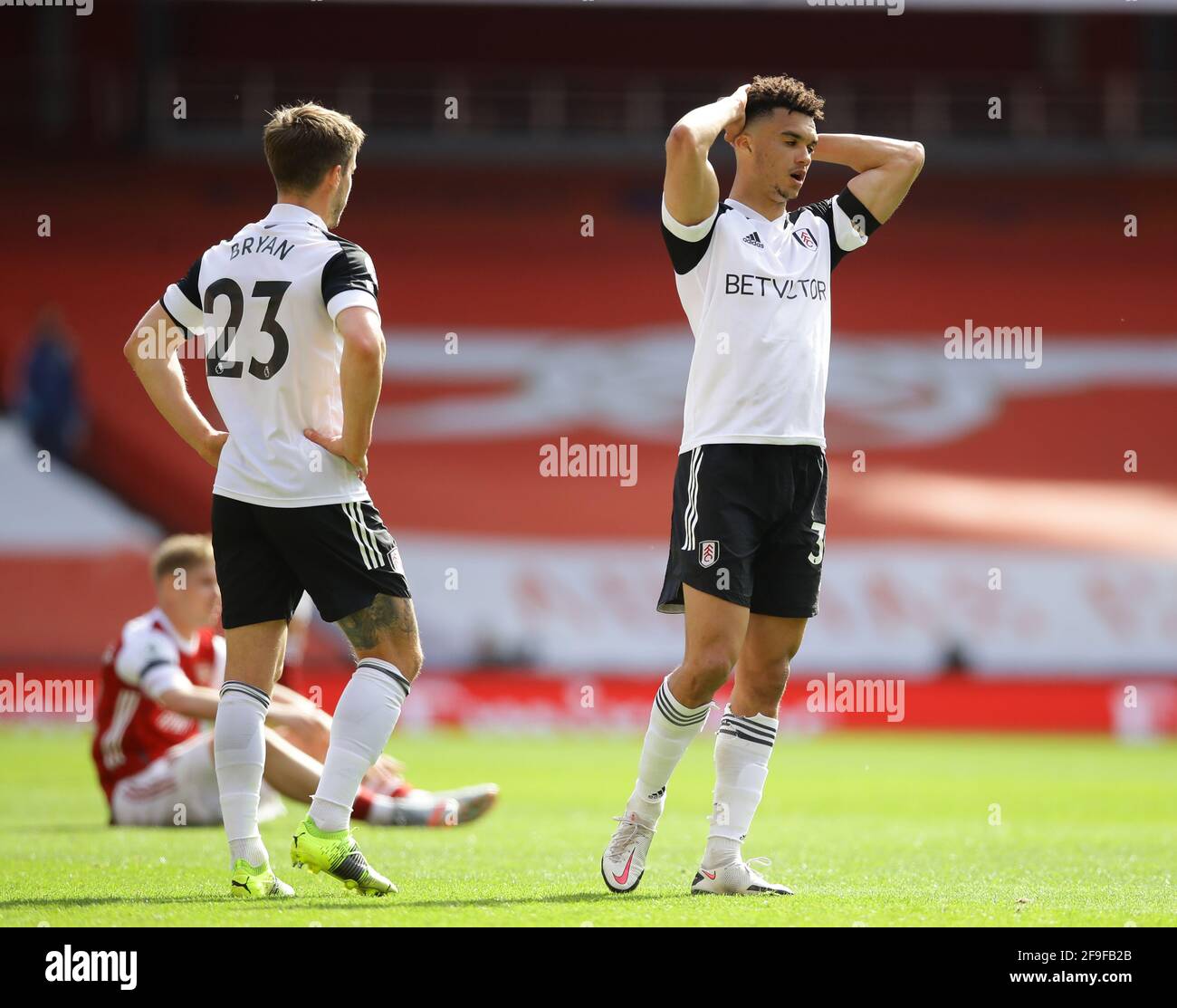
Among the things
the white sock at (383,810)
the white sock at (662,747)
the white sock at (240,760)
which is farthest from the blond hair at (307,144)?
the white sock at (383,810)

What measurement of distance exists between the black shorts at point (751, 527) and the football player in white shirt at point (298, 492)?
95cm

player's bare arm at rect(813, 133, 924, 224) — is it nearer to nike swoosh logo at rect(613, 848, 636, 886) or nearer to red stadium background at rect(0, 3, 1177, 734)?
nike swoosh logo at rect(613, 848, 636, 886)

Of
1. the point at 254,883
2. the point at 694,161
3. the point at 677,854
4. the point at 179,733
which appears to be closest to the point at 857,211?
the point at 694,161

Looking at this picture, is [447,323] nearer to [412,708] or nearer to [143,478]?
Answer: [143,478]

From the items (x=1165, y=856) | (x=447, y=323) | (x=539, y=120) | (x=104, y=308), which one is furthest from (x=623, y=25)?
(x=1165, y=856)

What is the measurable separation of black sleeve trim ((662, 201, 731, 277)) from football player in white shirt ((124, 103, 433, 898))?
1026 millimetres

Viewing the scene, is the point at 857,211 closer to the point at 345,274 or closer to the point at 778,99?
the point at 778,99

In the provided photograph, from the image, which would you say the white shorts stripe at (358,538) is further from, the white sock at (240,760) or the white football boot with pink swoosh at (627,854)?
the white football boot with pink swoosh at (627,854)

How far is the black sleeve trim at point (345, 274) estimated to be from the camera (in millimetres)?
4914

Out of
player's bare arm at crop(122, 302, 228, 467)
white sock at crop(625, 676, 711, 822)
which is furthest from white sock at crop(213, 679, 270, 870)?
white sock at crop(625, 676, 711, 822)

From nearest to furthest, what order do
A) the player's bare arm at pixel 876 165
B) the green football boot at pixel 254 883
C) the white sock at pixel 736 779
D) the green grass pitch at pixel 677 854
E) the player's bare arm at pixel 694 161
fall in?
the green grass pitch at pixel 677 854 → the green football boot at pixel 254 883 → the player's bare arm at pixel 694 161 → the white sock at pixel 736 779 → the player's bare arm at pixel 876 165

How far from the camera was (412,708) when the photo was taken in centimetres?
1897

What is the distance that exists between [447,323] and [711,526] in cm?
2032

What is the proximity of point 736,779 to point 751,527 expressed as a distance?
0.86 meters
